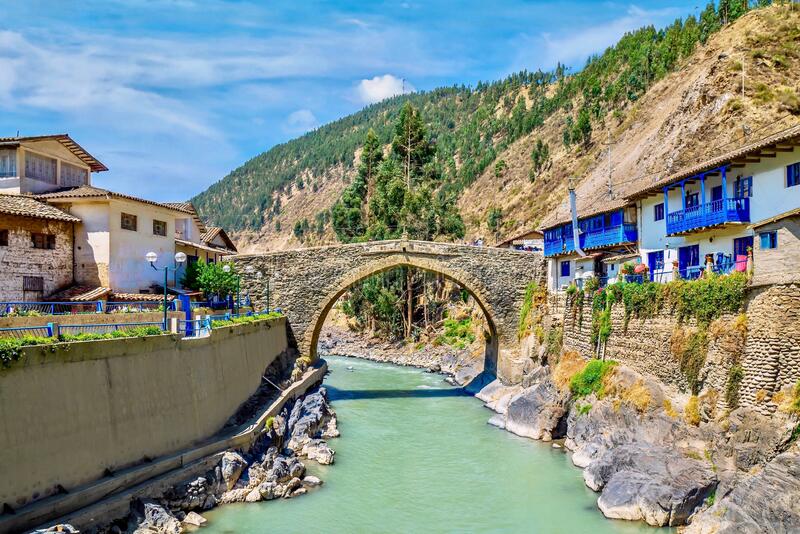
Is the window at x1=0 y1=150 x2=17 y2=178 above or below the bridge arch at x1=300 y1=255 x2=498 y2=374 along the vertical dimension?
above

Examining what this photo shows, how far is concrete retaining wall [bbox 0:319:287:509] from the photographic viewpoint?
459 inches

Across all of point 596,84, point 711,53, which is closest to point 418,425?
point 711,53

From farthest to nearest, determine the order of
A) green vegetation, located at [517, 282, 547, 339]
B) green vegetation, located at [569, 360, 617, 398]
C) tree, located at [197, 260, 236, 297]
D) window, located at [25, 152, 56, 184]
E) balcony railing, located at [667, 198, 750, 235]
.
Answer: green vegetation, located at [517, 282, 547, 339] < tree, located at [197, 260, 236, 297] < window, located at [25, 152, 56, 184] < green vegetation, located at [569, 360, 617, 398] < balcony railing, located at [667, 198, 750, 235]

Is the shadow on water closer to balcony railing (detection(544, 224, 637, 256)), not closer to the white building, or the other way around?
balcony railing (detection(544, 224, 637, 256))

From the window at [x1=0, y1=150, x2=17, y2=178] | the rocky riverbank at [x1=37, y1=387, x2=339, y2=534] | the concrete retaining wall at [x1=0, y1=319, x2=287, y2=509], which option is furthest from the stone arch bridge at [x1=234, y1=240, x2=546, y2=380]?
the concrete retaining wall at [x1=0, y1=319, x2=287, y2=509]

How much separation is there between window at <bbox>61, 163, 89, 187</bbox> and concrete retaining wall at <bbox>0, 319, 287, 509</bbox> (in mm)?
11919

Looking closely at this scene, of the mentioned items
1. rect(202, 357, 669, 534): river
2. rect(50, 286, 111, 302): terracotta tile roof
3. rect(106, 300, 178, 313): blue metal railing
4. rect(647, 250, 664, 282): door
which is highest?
rect(647, 250, 664, 282): door

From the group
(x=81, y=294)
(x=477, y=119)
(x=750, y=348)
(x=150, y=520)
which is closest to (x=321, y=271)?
(x=81, y=294)

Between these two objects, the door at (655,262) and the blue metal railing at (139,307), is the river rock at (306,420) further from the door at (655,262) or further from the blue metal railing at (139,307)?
the door at (655,262)

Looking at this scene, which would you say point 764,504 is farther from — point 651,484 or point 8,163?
point 8,163

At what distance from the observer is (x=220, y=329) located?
19719mm

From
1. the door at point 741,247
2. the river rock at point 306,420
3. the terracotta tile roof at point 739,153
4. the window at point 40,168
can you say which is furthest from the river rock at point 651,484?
the window at point 40,168

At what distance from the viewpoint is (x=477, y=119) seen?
10012cm

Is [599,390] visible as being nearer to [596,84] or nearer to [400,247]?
[400,247]
